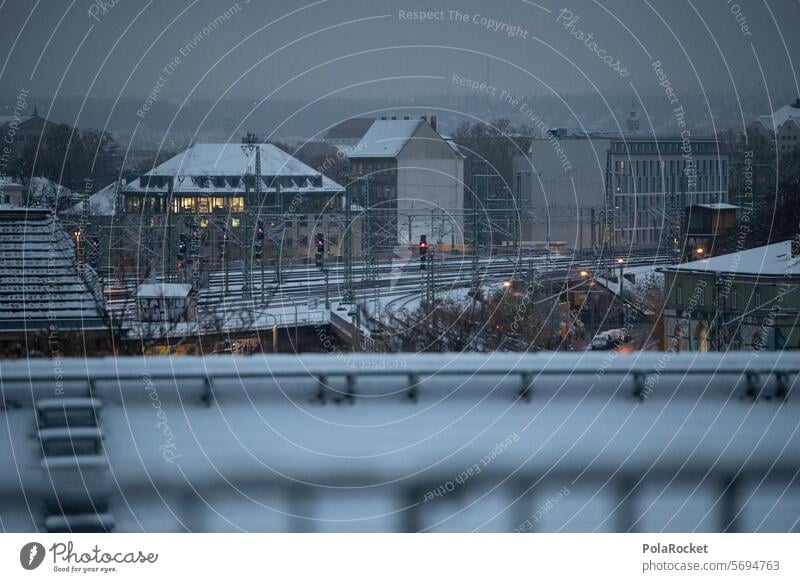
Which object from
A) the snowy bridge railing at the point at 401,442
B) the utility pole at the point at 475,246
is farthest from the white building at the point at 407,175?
the snowy bridge railing at the point at 401,442

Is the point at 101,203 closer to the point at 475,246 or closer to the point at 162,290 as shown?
the point at 162,290

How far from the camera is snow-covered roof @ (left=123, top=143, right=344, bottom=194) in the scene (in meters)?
7.89

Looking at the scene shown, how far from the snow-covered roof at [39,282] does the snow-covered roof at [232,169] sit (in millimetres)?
1513

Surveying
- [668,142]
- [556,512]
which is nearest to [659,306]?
[668,142]

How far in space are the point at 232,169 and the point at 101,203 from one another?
1.54 meters

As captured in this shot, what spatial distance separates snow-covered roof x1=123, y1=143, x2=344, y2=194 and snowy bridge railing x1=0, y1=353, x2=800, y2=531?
349 centimetres

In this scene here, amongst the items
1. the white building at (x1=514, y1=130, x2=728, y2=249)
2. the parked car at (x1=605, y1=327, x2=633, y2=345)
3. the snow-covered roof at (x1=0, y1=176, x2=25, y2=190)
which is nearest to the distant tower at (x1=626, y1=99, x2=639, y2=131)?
the white building at (x1=514, y1=130, x2=728, y2=249)

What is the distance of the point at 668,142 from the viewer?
9.23 metres

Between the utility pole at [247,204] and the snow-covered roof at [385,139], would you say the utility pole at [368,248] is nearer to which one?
the snow-covered roof at [385,139]

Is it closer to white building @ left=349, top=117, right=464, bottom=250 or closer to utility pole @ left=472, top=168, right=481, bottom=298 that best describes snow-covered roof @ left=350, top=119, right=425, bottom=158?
white building @ left=349, top=117, right=464, bottom=250

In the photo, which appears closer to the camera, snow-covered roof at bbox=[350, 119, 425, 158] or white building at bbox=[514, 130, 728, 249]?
snow-covered roof at bbox=[350, 119, 425, 158]

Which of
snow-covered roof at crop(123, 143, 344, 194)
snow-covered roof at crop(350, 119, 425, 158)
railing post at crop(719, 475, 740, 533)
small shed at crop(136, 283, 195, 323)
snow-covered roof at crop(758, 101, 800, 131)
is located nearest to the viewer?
railing post at crop(719, 475, 740, 533)

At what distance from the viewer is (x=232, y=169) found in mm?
8555

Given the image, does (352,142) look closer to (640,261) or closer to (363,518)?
(640,261)
